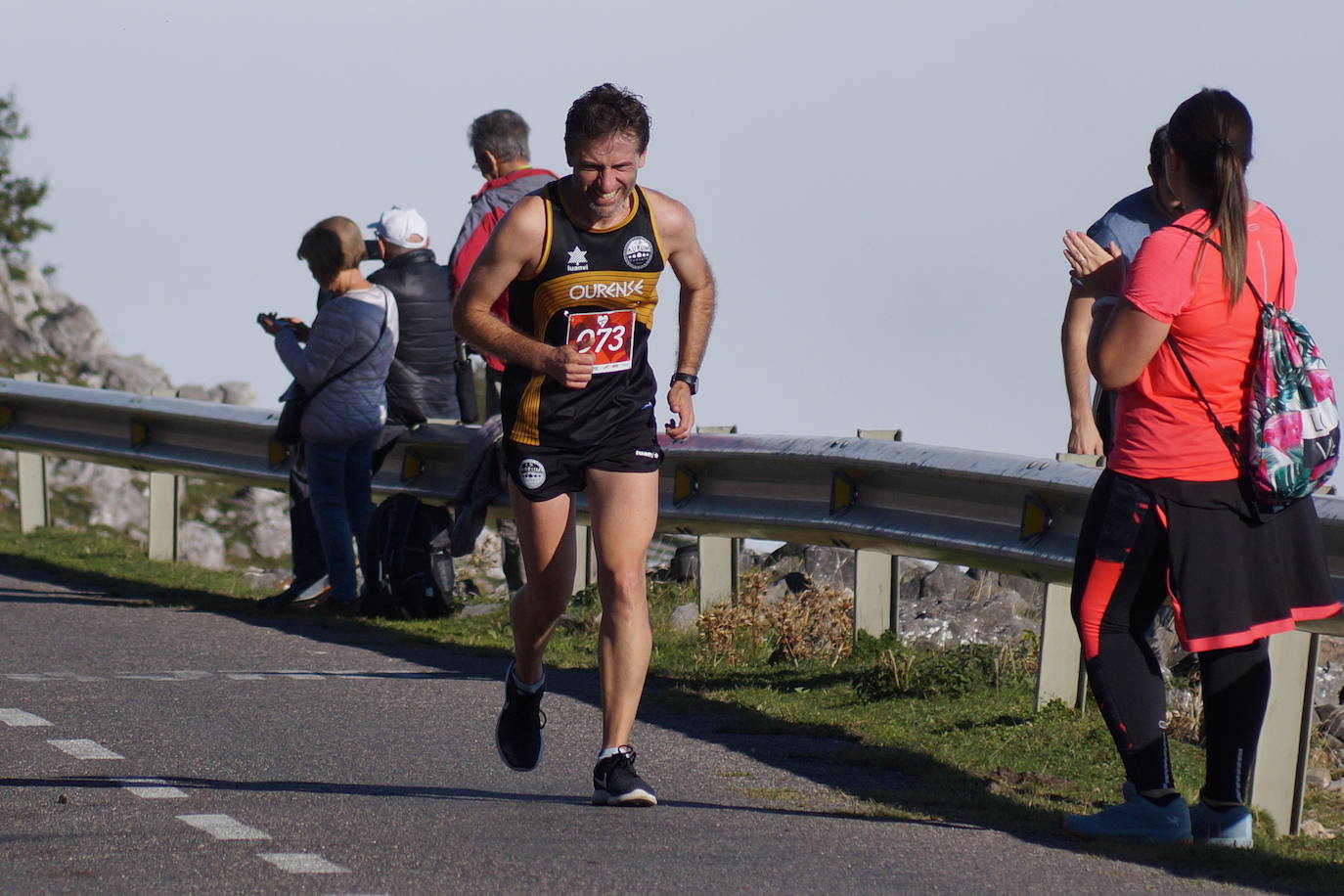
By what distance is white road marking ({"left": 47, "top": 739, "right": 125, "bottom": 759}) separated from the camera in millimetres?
6414

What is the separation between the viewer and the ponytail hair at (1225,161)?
5.37 m

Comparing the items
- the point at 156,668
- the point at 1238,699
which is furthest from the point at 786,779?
the point at 156,668

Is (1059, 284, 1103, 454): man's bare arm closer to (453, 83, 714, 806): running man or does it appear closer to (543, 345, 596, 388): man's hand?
(453, 83, 714, 806): running man

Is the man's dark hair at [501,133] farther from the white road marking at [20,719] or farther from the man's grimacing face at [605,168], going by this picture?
the man's grimacing face at [605,168]

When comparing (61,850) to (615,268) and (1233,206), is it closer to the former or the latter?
(615,268)

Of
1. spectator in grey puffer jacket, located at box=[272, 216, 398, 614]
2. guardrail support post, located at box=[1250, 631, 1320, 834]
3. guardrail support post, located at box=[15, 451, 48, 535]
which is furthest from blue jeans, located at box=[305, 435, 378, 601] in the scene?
guardrail support post, located at box=[1250, 631, 1320, 834]

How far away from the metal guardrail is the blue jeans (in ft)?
1.40

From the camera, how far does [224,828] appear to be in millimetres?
5328

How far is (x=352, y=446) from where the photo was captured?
10.8 m

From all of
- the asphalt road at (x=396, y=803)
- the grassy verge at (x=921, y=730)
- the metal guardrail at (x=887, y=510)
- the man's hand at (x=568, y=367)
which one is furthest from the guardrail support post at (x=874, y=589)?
the man's hand at (x=568, y=367)

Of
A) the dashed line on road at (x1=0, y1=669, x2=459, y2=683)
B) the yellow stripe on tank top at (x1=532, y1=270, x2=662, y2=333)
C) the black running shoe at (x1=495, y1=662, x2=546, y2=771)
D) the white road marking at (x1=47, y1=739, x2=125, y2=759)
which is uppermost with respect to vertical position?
the yellow stripe on tank top at (x1=532, y1=270, x2=662, y2=333)

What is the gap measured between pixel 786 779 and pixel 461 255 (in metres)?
3.98

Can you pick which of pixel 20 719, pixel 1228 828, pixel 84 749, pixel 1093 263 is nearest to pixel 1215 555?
pixel 1228 828

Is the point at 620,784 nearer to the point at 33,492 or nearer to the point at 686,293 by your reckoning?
the point at 686,293
